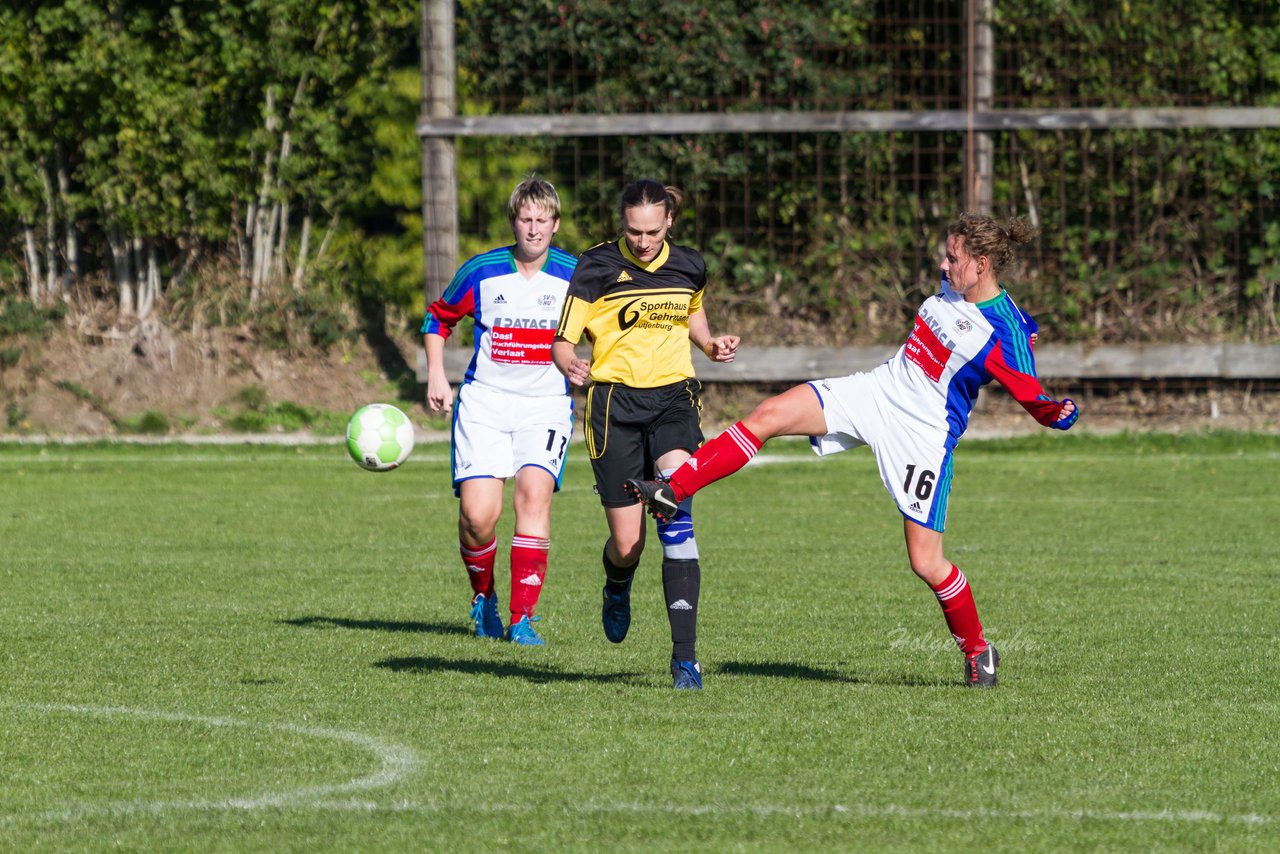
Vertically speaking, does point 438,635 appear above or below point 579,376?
below

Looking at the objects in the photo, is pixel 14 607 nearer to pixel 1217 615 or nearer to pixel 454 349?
pixel 1217 615

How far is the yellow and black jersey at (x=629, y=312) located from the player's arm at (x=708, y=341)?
0.16 meters

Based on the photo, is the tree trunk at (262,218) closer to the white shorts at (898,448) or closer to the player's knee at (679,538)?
the player's knee at (679,538)

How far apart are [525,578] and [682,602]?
4.49ft

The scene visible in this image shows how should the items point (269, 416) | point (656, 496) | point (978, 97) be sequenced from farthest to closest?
1. point (269, 416)
2. point (978, 97)
3. point (656, 496)

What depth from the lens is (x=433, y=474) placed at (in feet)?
48.1

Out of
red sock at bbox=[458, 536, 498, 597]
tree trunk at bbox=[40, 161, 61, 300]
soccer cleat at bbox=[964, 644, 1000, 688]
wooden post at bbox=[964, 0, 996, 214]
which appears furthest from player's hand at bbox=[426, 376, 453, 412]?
tree trunk at bbox=[40, 161, 61, 300]

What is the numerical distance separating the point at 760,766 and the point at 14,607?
4480mm

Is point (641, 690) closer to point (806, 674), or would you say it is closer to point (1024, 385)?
point (806, 674)

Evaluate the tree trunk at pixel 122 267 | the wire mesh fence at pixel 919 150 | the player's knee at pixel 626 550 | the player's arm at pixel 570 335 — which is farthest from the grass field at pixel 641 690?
the tree trunk at pixel 122 267

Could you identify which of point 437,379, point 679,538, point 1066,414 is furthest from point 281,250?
point 1066,414

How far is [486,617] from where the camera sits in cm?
786

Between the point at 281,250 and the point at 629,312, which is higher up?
the point at 281,250

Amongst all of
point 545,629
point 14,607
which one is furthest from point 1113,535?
point 14,607
